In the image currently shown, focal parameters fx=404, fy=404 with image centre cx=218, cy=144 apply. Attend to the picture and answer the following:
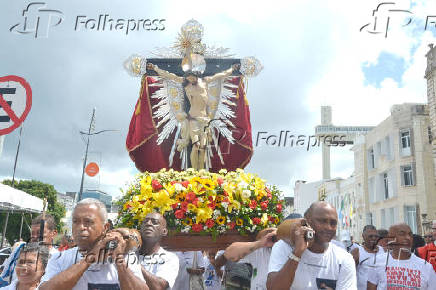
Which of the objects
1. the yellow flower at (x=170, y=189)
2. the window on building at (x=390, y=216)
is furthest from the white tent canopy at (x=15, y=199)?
the window on building at (x=390, y=216)

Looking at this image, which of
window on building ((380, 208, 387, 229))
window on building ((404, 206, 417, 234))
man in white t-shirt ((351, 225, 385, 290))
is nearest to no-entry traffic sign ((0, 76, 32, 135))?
man in white t-shirt ((351, 225, 385, 290))

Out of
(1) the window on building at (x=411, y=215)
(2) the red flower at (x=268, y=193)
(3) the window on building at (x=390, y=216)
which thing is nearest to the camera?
(2) the red flower at (x=268, y=193)

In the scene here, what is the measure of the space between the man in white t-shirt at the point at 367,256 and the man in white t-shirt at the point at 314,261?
207cm

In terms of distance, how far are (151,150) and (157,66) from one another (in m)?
1.62

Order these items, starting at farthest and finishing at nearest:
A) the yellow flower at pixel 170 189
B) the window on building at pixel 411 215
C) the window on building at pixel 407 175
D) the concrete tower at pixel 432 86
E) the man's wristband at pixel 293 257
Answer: the window on building at pixel 407 175, the window on building at pixel 411 215, the concrete tower at pixel 432 86, the yellow flower at pixel 170 189, the man's wristband at pixel 293 257

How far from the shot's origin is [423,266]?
14.6ft

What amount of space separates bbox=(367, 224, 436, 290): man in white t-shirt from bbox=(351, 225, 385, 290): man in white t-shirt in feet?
0.31

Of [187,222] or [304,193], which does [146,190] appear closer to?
[187,222]

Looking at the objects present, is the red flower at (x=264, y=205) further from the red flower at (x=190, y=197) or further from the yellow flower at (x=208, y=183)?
the red flower at (x=190, y=197)

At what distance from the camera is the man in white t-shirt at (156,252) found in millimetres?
3568

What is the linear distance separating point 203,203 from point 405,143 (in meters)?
25.5

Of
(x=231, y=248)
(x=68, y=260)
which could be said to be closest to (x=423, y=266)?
(x=231, y=248)

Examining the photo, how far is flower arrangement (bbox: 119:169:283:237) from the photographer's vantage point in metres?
3.91

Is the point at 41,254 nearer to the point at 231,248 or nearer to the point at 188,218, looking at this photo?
the point at 188,218
